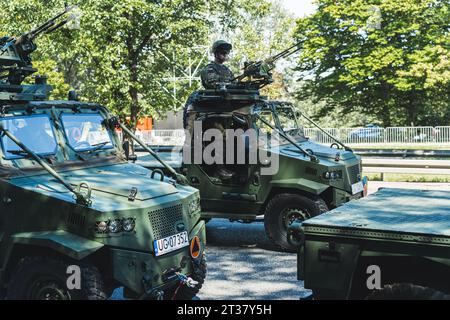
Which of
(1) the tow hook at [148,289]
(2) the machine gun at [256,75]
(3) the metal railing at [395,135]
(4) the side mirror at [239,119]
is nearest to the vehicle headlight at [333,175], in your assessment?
(4) the side mirror at [239,119]

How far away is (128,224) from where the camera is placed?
5.49 m

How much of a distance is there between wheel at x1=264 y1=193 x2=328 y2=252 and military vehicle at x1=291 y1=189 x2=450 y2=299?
14.4 ft

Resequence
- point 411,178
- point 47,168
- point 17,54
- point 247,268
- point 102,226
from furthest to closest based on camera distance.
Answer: point 411,178 < point 247,268 < point 17,54 < point 47,168 < point 102,226

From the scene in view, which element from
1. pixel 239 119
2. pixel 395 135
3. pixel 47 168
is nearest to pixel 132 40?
pixel 239 119

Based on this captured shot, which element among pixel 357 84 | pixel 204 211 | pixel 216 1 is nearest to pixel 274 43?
pixel 357 84

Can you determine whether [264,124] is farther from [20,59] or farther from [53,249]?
[53,249]

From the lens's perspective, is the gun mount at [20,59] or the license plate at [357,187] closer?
the gun mount at [20,59]

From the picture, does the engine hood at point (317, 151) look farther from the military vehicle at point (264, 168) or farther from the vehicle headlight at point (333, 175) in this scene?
the vehicle headlight at point (333, 175)

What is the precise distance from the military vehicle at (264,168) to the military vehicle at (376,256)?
4366 mm

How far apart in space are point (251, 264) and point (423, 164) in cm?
922

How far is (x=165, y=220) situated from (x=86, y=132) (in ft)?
5.70

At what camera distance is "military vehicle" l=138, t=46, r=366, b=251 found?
9203 mm

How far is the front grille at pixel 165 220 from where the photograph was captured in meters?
5.70

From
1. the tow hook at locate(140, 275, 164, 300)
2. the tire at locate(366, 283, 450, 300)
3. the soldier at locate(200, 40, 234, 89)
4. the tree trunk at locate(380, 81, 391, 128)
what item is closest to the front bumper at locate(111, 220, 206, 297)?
the tow hook at locate(140, 275, 164, 300)
